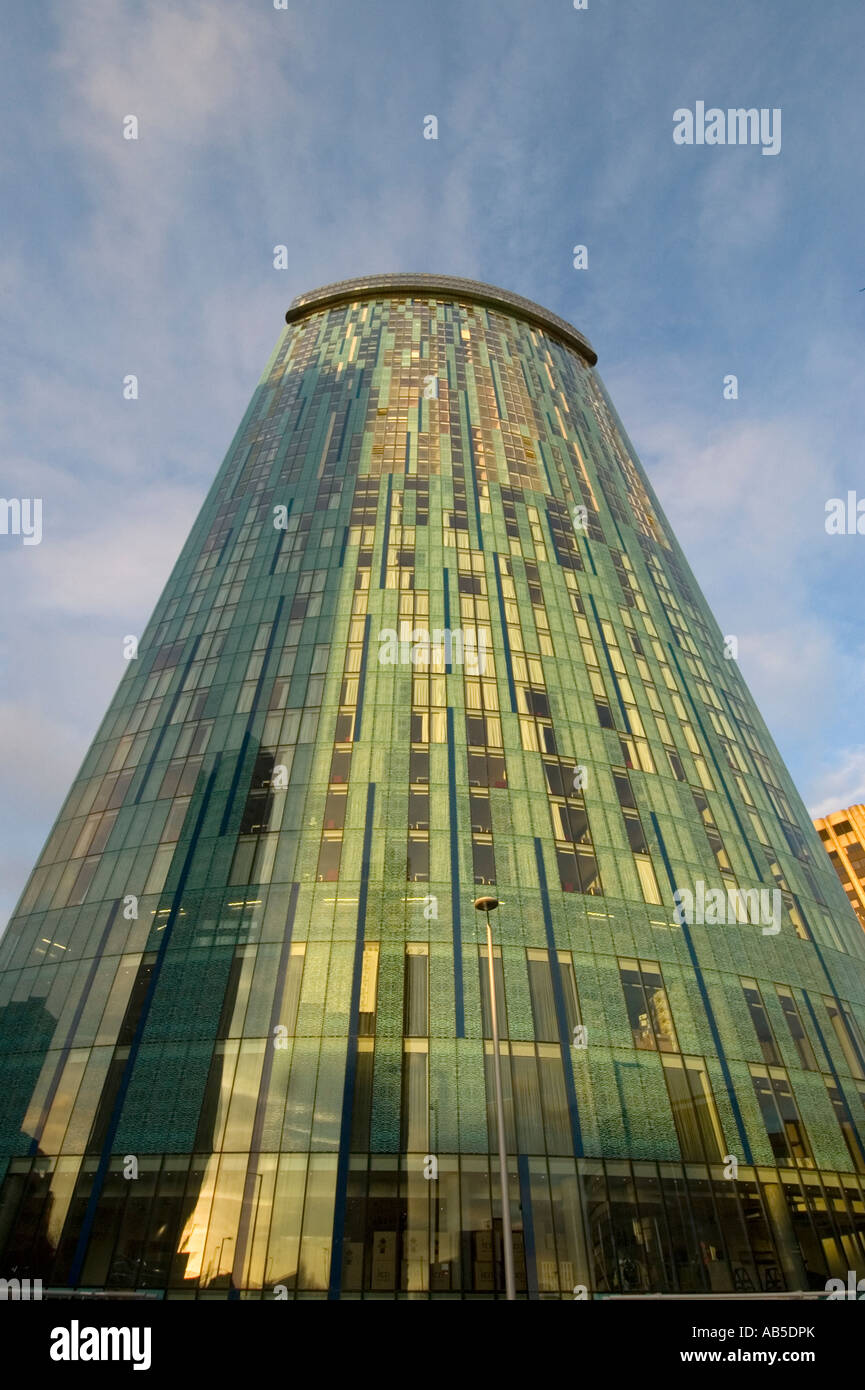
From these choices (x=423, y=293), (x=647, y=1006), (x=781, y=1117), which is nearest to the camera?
(x=781, y=1117)

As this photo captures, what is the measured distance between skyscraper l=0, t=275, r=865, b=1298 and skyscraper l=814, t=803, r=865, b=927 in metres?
67.6

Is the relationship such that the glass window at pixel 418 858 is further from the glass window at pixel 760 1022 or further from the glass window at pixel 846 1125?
the glass window at pixel 846 1125

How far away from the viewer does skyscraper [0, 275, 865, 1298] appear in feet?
92.1

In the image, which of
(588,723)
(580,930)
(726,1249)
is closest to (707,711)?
(588,723)

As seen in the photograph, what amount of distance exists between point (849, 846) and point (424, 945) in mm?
103339

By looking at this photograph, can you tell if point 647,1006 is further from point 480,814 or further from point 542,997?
point 480,814

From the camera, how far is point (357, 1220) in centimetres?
2725

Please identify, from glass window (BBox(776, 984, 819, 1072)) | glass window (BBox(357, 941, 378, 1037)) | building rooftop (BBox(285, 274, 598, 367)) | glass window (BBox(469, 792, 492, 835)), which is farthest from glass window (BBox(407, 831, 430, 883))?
building rooftop (BBox(285, 274, 598, 367))

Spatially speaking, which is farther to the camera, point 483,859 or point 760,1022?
point 483,859

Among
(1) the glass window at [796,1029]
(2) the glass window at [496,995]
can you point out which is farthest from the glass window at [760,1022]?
(2) the glass window at [496,995]

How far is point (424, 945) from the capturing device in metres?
34.3

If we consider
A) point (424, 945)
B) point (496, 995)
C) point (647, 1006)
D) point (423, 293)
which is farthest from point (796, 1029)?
point (423, 293)

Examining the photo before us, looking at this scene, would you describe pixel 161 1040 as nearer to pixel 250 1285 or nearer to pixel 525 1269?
pixel 250 1285
